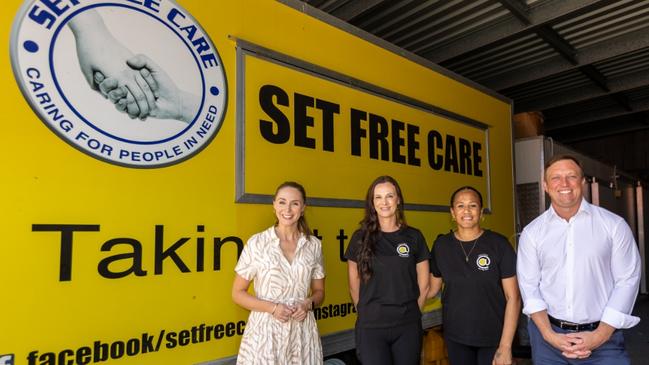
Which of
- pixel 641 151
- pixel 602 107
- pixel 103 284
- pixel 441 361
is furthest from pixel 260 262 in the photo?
pixel 641 151

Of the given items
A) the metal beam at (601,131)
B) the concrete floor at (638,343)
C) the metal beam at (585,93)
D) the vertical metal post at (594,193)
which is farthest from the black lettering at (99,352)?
the metal beam at (601,131)

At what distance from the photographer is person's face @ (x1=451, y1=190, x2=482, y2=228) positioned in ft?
7.40

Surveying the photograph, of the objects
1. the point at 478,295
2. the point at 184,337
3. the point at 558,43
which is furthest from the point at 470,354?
the point at 558,43

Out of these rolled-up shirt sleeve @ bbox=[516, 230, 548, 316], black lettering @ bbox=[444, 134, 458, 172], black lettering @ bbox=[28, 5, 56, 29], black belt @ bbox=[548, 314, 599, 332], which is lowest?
black belt @ bbox=[548, 314, 599, 332]

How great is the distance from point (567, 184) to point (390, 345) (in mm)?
993

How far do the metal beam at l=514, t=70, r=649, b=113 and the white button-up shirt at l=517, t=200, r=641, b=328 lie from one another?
17.5ft

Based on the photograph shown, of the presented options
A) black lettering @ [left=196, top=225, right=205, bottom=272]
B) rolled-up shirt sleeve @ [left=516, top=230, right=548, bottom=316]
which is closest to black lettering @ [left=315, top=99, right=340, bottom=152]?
black lettering @ [left=196, top=225, right=205, bottom=272]

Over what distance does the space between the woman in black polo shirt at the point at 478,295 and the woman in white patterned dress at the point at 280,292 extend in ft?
2.05

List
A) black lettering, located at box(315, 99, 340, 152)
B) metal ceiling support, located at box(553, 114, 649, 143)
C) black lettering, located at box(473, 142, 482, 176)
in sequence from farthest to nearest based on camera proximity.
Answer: metal ceiling support, located at box(553, 114, 649, 143)
black lettering, located at box(473, 142, 482, 176)
black lettering, located at box(315, 99, 340, 152)

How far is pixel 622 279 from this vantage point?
1861mm

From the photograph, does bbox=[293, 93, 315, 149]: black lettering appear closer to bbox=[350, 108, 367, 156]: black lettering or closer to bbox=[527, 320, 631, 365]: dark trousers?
bbox=[350, 108, 367, 156]: black lettering

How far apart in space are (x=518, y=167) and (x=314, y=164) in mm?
2805

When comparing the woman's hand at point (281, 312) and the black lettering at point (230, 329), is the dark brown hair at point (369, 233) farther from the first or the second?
the black lettering at point (230, 329)

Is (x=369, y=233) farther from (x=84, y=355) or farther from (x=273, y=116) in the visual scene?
(x=84, y=355)
